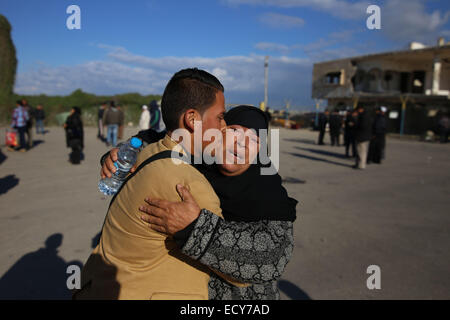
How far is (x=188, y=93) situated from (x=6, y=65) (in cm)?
3011

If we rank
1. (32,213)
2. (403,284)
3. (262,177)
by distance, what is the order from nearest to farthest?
(262,177)
(403,284)
(32,213)

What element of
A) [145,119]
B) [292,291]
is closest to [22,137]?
[145,119]

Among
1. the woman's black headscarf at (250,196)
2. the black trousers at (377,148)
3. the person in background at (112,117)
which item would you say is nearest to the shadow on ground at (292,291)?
the woman's black headscarf at (250,196)

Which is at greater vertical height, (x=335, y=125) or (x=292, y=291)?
(x=335, y=125)

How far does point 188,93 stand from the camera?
1.42 metres

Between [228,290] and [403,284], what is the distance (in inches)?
120

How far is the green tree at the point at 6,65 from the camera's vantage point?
81.8ft

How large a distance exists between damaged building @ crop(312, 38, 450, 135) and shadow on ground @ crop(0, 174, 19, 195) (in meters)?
23.9

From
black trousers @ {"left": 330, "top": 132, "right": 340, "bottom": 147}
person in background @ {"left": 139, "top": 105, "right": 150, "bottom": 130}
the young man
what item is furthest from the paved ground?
black trousers @ {"left": 330, "top": 132, "right": 340, "bottom": 147}

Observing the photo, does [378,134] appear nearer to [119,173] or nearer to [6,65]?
[119,173]

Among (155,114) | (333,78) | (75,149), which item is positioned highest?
(333,78)

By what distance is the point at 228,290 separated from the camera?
153cm

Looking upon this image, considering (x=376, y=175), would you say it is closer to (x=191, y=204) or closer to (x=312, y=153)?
(x=312, y=153)

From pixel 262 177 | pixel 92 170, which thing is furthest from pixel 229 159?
pixel 92 170
